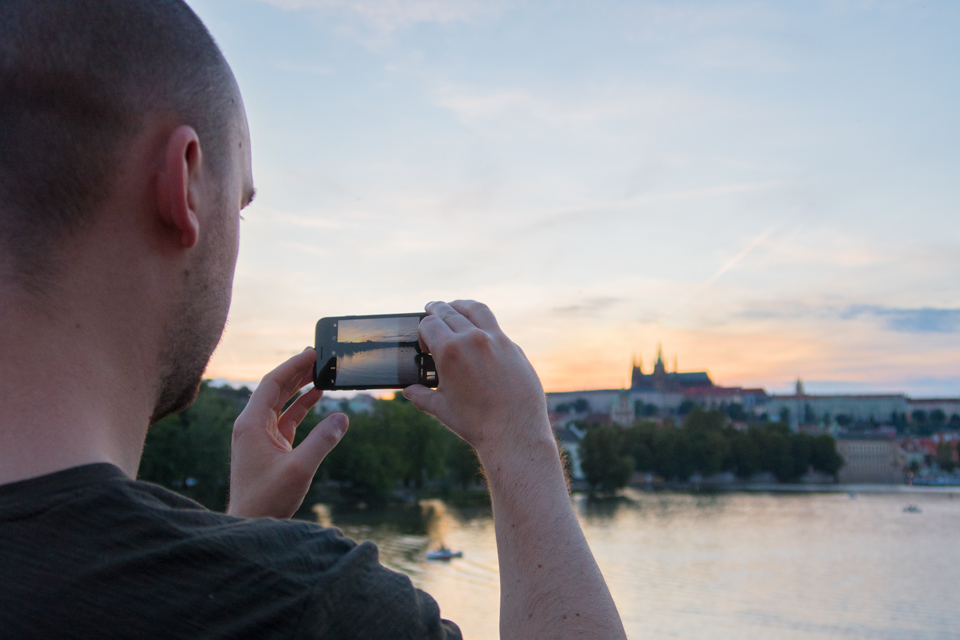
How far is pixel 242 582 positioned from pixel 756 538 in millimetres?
39586

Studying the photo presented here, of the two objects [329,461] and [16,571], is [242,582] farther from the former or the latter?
[329,461]

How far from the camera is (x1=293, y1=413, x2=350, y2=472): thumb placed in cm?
100

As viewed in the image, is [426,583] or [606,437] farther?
[606,437]

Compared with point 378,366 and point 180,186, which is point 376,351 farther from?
point 180,186

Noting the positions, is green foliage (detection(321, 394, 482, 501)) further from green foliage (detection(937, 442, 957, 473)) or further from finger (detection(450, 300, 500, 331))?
green foliage (detection(937, 442, 957, 473))

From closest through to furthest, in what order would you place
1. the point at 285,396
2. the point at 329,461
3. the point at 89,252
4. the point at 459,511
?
the point at 89,252
the point at 285,396
the point at 329,461
the point at 459,511

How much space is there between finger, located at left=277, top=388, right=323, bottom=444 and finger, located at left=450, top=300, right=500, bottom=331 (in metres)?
0.32

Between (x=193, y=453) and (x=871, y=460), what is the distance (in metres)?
72.8

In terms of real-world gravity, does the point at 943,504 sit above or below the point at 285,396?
below

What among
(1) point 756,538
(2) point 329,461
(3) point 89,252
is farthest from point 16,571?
(1) point 756,538

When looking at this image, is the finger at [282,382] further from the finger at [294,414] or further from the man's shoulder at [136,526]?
the man's shoulder at [136,526]

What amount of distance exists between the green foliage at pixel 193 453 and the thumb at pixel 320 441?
2631cm

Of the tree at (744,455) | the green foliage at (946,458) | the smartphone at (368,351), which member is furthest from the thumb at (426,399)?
the green foliage at (946,458)

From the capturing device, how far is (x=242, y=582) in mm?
556
